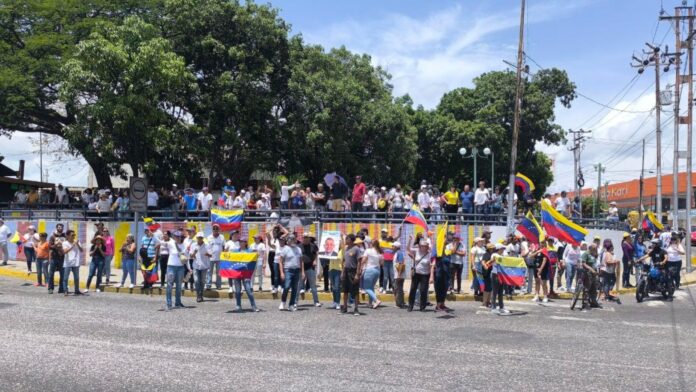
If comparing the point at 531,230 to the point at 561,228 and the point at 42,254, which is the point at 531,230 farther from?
the point at 42,254

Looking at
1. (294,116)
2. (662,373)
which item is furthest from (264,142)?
(662,373)

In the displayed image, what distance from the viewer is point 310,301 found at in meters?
16.1

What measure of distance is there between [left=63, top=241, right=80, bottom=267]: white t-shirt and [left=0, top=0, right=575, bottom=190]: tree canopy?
891cm

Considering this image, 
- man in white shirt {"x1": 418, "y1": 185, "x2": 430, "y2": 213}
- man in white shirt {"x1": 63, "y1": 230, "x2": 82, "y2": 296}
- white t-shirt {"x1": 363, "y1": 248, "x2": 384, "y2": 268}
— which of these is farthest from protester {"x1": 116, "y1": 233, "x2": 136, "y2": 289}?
man in white shirt {"x1": 418, "y1": 185, "x2": 430, "y2": 213}

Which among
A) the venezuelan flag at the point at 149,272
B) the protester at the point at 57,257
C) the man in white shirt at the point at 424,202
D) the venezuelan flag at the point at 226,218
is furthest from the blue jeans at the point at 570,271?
the protester at the point at 57,257

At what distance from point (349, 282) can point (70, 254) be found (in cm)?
760

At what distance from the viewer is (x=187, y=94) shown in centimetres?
2955

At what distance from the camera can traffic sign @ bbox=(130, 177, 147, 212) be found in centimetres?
1759

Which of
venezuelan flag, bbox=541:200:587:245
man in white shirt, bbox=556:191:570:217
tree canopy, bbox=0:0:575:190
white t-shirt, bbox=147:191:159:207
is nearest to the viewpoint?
venezuelan flag, bbox=541:200:587:245

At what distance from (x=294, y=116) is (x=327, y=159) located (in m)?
2.80

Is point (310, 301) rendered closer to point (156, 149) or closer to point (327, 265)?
point (327, 265)

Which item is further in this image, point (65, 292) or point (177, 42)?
point (177, 42)

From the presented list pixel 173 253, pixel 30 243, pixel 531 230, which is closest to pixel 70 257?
pixel 173 253

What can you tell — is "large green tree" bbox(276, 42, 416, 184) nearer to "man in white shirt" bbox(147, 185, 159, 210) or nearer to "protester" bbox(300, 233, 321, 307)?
"man in white shirt" bbox(147, 185, 159, 210)
